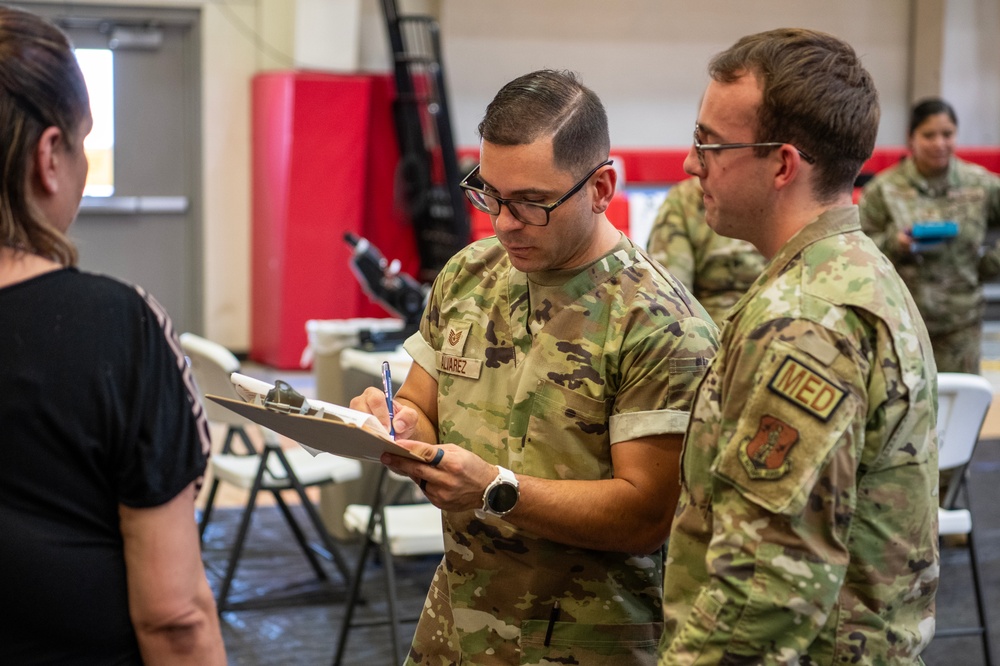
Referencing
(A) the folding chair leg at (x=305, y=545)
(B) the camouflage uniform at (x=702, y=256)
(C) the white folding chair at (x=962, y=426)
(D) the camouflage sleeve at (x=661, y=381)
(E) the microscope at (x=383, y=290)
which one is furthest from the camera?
(E) the microscope at (x=383, y=290)

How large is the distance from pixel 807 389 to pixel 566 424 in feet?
1.61

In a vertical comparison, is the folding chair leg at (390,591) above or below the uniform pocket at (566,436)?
below

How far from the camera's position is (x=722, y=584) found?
128cm

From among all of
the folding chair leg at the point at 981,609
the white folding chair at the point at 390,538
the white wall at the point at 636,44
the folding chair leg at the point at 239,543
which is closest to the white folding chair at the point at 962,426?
the folding chair leg at the point at 981,609

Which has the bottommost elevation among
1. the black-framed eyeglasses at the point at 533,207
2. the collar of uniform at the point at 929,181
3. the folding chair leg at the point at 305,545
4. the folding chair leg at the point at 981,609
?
the folding chair leg at the point at 305,545

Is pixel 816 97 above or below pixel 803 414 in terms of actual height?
above

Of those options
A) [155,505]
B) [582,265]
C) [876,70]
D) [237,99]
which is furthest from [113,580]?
[876,70]

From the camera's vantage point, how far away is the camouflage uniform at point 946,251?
5.23 metres

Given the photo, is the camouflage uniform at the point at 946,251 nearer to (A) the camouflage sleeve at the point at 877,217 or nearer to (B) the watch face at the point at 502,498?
(A) the camouflage sleeve at the point at 877,217

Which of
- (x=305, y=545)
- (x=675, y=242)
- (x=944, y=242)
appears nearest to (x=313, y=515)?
(x=305, y=545)

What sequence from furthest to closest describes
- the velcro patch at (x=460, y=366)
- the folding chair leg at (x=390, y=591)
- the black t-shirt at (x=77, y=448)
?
the folding chair leg at (x=390, y=591)
the velcro patch at (x=460, y=366)
the black t-shirt at (x=77, y=448)

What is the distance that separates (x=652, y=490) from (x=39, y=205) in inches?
35.8

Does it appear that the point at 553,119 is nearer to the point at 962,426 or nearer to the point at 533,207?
the point at 533,207

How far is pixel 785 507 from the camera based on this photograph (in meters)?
1.24
